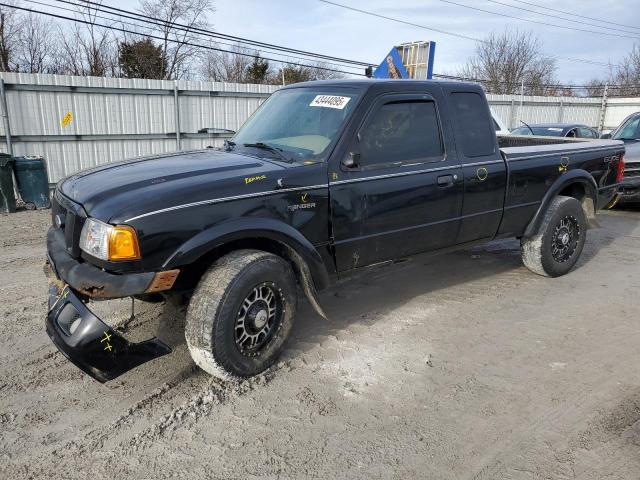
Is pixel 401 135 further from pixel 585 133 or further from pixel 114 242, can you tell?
pixel 585 133

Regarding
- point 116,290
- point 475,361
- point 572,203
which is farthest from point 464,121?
point 116,290

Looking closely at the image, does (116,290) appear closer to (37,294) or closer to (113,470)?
(113,470)

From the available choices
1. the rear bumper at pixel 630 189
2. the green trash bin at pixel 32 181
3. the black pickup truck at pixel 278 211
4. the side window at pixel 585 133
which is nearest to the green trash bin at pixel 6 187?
the green trash bin at pixel 32 181

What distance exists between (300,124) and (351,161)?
644mm

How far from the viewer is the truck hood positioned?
3.00 m

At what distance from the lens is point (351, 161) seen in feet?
12.2

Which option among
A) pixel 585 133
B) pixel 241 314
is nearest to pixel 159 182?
pixel 241 314

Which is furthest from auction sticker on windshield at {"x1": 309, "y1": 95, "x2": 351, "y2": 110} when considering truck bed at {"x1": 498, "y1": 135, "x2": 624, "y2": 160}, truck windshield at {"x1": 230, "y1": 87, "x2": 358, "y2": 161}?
truck bed at {"x1": 498, "y1": 135, "x2": 624, "y2": 160}

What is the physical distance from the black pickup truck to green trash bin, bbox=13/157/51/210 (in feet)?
22.6

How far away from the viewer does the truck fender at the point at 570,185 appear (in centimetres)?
527

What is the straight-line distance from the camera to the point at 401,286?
5383 mm

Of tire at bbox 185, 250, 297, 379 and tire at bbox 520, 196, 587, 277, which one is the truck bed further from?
tire at bbox 185, 250, 297, 379

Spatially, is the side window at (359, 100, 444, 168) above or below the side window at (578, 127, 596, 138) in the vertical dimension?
above

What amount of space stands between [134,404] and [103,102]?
1039 cm
